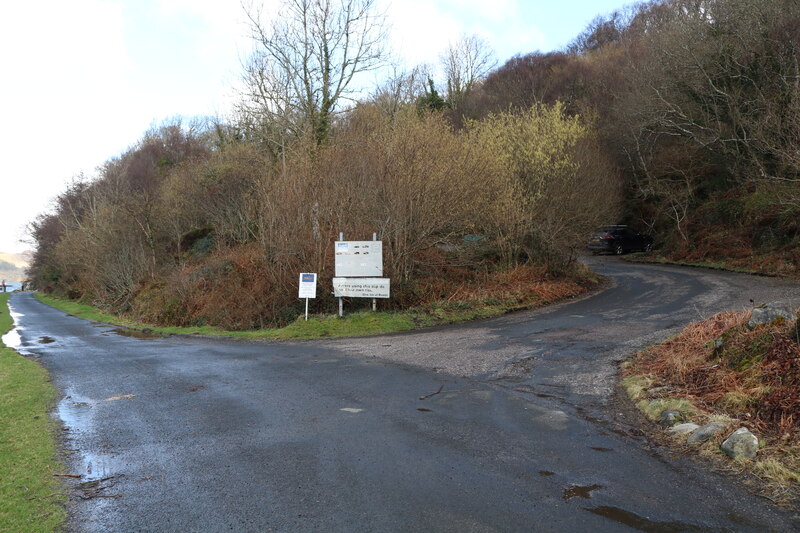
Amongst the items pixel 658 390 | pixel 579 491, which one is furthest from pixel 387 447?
pixel 658 390

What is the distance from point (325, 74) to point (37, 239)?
174 feet

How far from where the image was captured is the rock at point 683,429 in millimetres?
5793

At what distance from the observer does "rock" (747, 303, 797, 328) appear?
22.6ft

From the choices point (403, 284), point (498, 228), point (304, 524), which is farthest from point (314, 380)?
point (498, 228)

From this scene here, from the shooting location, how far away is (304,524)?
411 centimetres

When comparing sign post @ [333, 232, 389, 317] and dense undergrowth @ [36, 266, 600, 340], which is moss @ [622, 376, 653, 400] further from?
sign post @ [333, 232, 389, 317]

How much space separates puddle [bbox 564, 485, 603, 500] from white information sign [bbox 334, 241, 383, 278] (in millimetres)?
12163

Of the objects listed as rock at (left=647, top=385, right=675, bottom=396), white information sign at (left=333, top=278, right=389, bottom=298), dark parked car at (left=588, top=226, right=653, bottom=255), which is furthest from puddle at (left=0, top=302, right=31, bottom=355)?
dark parked car at (left=588, top=226, right=653, bottom=255)

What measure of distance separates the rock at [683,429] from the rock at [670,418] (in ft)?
0.49

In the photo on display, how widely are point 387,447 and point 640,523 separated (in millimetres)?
2571

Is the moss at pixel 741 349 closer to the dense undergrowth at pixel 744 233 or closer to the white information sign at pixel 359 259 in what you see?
the white information sign at pixel 359 259

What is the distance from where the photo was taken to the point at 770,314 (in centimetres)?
711

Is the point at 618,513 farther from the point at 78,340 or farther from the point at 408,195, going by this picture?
the point at 78,340

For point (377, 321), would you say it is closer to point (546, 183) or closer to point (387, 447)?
point (546, 183)
